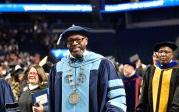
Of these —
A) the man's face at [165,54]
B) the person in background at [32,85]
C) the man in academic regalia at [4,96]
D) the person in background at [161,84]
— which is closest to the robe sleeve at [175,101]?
the person in background at [161,84]

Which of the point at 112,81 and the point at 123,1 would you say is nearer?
the point at 112,81

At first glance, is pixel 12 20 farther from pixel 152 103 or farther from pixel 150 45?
pixel 152 103

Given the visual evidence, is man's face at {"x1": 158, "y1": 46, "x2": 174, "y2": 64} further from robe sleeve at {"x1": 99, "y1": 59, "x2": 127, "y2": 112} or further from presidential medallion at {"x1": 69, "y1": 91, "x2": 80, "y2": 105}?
presidential medallion at {"x1": 69, "y1": 91, "x2": 80, "y2": 105}

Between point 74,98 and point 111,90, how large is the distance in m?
0.29

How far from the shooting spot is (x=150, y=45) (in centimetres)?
2009

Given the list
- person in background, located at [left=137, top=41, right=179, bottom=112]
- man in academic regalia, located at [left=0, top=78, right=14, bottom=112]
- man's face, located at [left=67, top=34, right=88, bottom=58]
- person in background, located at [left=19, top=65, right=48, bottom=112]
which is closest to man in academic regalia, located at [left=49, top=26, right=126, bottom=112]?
man's face, located at [left=67, top=34, right=88, bottom=58]

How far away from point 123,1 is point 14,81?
13.2 meters

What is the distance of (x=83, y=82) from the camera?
380 cm

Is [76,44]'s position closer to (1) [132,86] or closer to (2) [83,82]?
(2) [83,82]

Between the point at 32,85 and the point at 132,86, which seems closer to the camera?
the point at 32,85

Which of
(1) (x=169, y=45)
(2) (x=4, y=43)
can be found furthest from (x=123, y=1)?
(1) (x=169, y=45)

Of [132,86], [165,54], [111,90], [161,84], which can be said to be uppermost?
[165,54]

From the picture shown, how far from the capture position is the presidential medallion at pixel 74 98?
3789mm

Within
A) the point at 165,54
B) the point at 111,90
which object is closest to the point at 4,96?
the point at 111,90
